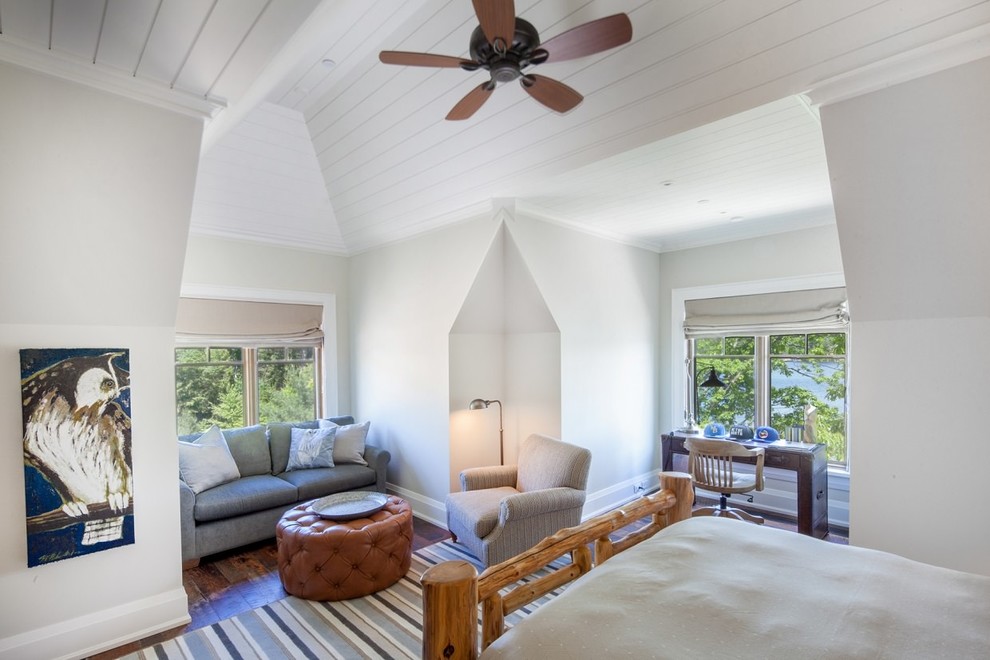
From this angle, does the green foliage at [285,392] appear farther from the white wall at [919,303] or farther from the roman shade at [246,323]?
the white wall at [919,303]

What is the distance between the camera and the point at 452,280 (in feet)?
13.6

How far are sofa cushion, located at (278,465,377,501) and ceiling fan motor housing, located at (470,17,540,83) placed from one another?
3536mm

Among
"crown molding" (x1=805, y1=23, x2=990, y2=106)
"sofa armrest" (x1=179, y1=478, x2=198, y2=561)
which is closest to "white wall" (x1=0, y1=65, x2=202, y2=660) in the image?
"sofa armrest" (x1=179, y1=478, x2=198, y2=561)

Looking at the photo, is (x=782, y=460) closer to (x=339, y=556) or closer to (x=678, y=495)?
(x=678, y=495)

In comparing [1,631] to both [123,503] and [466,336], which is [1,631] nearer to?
[123,503]

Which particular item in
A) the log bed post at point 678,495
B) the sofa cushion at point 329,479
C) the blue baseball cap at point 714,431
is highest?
the log bed post at point 678,495

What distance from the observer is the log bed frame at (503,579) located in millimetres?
1295

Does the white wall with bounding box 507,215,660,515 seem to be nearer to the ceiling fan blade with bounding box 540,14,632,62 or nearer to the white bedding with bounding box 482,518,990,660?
the ceiling fan blade with bounding box 540,14,632,62

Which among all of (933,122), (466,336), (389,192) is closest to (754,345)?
(466,336)

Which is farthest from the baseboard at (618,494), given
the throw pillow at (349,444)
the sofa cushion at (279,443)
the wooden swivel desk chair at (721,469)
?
the sofa cushion at (279,443)

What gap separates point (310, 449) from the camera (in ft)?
14.3

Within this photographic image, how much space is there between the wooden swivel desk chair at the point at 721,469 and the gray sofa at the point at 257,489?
109 inches

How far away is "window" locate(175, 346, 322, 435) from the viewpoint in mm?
4357

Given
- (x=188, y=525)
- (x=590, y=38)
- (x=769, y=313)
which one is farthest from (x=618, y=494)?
(x=590, y=38)
